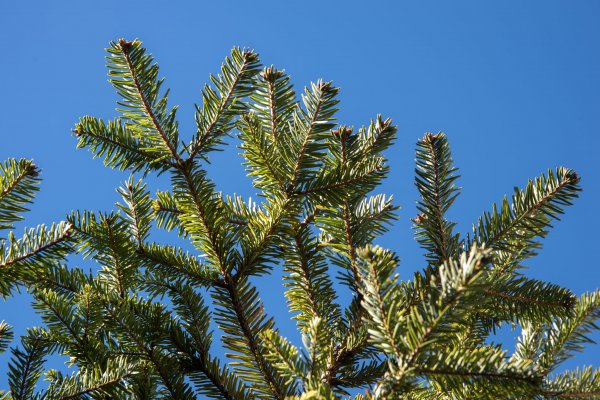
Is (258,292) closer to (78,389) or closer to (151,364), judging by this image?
(151,364)

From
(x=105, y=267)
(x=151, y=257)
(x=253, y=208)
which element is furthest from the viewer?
(x=253, y=208)

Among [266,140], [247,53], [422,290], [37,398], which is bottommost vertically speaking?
[37,398]

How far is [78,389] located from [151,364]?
0.77 feet

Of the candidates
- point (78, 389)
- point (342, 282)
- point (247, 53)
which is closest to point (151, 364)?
point (78, 389)

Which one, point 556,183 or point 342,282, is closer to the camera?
point 556,183

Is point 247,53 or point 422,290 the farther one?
point 247,53

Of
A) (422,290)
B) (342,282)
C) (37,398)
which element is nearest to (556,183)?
(422,290)

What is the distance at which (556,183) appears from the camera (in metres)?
1.97

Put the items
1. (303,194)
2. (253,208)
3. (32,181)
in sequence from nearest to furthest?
(32,181) < (303,194) < (253,208)

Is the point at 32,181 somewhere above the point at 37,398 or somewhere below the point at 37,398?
above

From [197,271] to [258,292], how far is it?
0.74 feet

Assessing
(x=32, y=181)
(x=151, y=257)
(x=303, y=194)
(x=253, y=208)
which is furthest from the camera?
(x=253, y=208)

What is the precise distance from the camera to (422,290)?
1958 mm

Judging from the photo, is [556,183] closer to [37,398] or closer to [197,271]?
[197,271]
